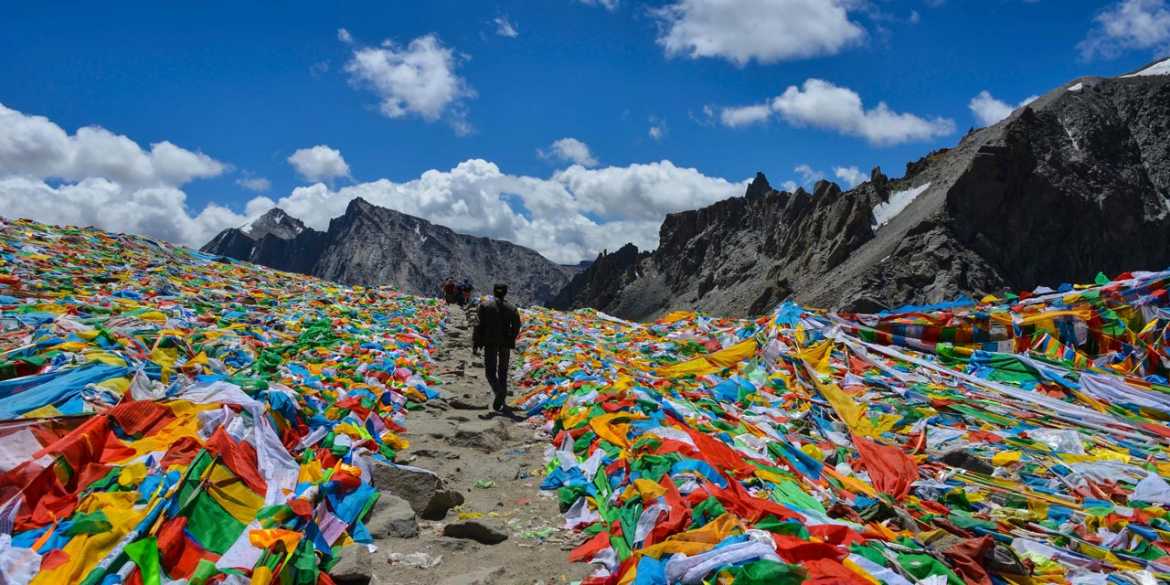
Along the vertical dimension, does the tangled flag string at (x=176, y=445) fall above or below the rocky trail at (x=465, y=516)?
above

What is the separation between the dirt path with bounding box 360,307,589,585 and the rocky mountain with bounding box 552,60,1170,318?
3865 cm

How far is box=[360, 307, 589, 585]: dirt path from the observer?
13.3 ft

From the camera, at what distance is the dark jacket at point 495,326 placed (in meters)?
8.88

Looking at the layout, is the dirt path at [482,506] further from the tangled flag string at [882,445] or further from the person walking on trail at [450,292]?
the person walking on trail at [450,292]

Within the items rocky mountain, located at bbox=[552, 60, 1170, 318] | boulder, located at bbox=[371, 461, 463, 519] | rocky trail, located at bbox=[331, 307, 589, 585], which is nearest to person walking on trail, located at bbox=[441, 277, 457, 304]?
rocky trail, located at bbox=[331, 307, 589, 585]

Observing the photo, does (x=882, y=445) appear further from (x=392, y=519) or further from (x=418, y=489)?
(x=392, y=519)

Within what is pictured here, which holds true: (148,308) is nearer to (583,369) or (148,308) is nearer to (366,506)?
(583,369)

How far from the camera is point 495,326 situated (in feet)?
29.1

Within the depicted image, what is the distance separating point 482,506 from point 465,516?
328 millimetres

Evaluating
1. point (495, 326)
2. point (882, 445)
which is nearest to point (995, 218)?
point (882, 445)

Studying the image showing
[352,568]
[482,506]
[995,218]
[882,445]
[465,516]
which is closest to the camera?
[352,568]

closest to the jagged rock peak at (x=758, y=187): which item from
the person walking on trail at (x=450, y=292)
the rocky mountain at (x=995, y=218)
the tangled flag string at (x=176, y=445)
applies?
the rocky mountain at (x=995, y=218)

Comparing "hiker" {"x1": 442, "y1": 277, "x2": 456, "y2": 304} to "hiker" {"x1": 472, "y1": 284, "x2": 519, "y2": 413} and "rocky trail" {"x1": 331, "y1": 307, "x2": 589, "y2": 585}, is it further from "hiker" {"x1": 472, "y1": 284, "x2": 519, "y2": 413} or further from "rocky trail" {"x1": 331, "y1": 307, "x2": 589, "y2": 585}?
"rocky trail" {"x1": 331, "y1": 307, "x2": 589, "y2": 585}

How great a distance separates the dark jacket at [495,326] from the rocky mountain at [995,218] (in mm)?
37481
